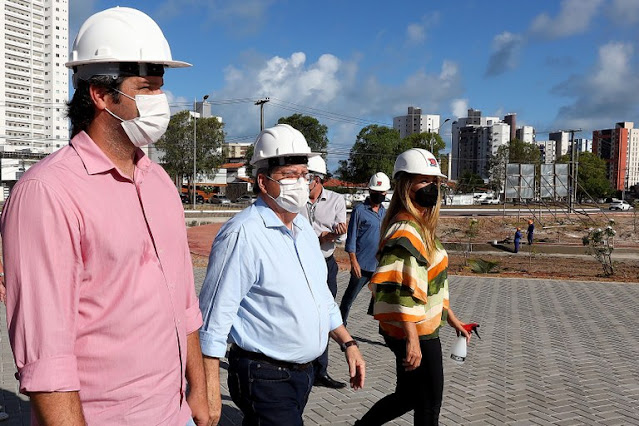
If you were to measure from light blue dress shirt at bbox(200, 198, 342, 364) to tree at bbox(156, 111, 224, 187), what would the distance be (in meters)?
62.3

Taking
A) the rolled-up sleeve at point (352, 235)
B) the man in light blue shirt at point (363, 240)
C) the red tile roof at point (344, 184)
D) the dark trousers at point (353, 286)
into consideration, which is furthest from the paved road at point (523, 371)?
the red tile roof at point (344, 184)

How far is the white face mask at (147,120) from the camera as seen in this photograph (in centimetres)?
182

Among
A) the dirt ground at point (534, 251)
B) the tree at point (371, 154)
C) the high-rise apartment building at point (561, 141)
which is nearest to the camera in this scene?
the dirt ground at point (534, 251)

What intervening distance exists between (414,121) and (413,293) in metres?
170

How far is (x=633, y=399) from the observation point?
554 cm

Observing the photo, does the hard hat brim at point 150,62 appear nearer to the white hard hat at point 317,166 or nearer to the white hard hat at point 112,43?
the white hard hat at point 112,43

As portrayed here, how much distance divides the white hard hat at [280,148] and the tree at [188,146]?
61.9m

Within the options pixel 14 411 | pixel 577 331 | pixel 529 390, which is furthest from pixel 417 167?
pixel 577 331

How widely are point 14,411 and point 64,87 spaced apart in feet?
399

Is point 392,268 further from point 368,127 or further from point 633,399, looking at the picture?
point 368,127

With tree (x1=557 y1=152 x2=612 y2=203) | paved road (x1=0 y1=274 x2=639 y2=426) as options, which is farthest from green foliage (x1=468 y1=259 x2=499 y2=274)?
tree (x1=557 y1=152 x2=612 y2=203)

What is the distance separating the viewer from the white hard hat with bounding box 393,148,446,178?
381 cm

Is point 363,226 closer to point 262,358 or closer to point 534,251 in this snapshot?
point 262,358

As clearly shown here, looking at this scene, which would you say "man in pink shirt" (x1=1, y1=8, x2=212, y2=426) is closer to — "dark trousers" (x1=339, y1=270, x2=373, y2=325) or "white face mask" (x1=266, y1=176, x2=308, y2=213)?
"white face mask" (x1=266, y1=176, x2=308, y2=213)
